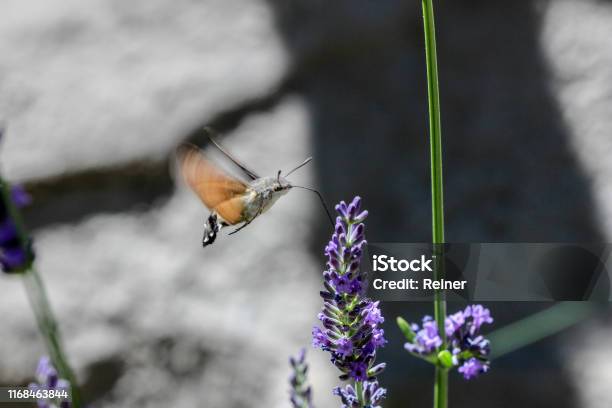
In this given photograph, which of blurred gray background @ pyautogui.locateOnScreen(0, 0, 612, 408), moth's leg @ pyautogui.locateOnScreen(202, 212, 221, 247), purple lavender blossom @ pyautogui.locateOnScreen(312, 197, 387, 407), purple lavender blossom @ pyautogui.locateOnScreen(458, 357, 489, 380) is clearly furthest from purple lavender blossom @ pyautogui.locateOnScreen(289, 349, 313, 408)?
blurred gray background @ pyautogui.locateOnScreen(0, 0, 612, 408)

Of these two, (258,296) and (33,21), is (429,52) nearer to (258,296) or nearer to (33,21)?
(258,296)

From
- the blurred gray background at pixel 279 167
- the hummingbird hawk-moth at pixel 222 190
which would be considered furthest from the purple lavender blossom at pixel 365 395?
the blurred gray background at pixel 279 167

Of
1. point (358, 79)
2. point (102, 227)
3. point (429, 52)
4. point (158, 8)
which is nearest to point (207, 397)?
point (102, 227)

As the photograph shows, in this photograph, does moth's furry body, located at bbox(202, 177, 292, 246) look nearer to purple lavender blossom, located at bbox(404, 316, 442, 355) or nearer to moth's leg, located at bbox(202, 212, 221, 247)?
moth's leg, located at bbox(202, 212, 221, 247)

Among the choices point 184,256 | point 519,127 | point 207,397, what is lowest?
point 207,397

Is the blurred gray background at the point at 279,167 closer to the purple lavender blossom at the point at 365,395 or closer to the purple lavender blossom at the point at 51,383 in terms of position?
the purple lavender blossom at the point at 365,395

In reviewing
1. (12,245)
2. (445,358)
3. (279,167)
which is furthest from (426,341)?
(279,167)
